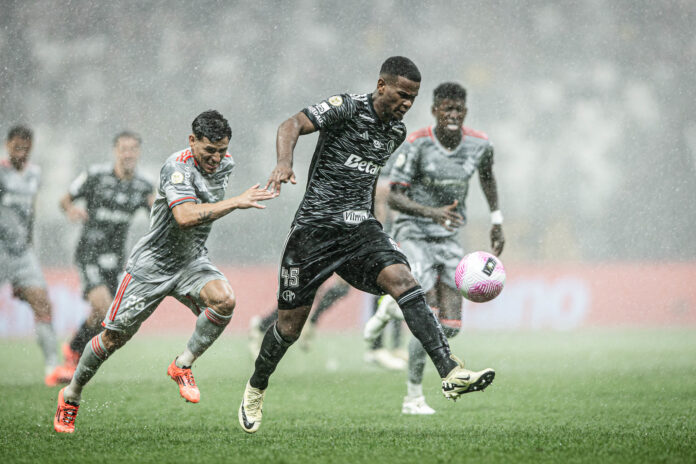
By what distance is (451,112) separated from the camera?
21.2 feet

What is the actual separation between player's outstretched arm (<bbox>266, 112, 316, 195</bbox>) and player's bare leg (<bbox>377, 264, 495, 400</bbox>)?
2.81ft

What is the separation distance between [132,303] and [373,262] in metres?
1.68

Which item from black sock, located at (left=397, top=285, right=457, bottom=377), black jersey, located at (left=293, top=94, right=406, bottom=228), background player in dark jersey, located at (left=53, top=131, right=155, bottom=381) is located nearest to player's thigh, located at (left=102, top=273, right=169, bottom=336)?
black jersey, located at (left=293, top=94, right=406, bottom=228)

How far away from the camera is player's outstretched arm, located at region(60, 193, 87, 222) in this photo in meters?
8.20

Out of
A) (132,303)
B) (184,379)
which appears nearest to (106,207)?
(132,303)

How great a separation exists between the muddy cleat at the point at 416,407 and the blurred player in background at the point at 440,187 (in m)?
0.66

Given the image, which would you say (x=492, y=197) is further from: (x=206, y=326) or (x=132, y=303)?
(x=132, y=303)

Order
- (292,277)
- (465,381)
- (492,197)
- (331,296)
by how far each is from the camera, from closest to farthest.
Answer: (465,381) < (292,277) < (492,197) < (331,296)

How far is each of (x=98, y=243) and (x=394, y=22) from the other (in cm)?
1085

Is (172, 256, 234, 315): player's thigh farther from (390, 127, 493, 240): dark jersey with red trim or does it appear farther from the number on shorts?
(390, 127, 493, 240): dark jersey with red trim

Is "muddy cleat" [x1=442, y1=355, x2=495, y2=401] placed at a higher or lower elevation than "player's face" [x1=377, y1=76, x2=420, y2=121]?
lower

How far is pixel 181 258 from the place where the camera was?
5504 millimetres

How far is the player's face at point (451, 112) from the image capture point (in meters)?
6.46

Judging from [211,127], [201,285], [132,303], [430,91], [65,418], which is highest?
[430,91]
